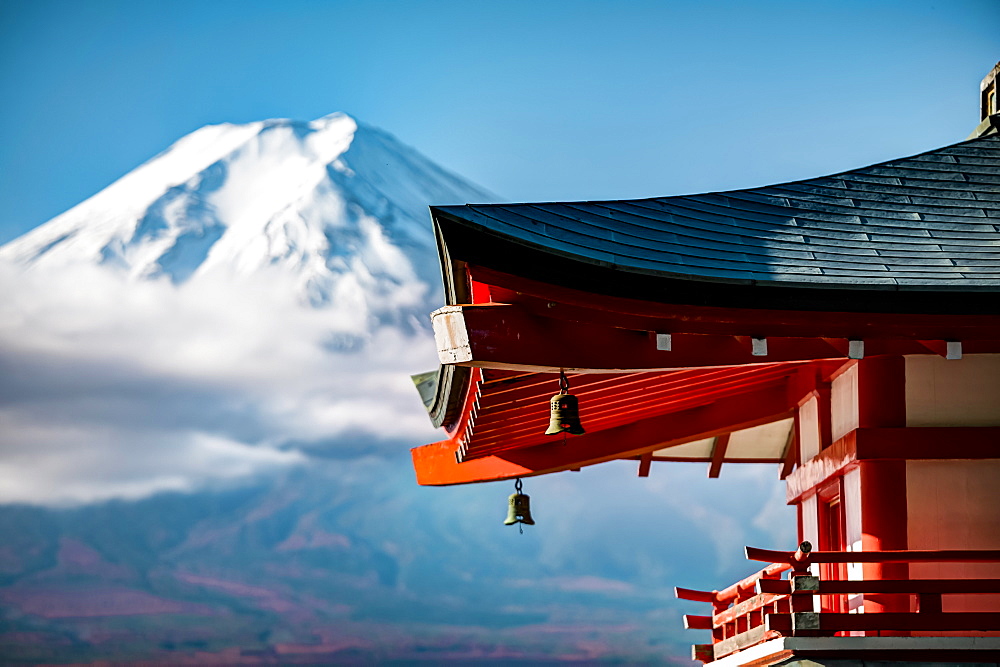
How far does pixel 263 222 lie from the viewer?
85500mm

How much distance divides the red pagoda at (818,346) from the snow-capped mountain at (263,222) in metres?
65.4

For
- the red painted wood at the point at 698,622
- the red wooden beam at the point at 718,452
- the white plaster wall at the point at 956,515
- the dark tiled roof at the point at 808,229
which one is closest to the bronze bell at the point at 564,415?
the dark tiled roof at the point at 808,229

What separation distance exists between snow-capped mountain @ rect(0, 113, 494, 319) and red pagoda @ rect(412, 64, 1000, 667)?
65.4 meters

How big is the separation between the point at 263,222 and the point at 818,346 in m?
79.5

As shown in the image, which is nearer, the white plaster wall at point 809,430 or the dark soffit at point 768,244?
the dark soffit at point 768,244

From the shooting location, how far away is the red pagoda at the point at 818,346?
25.0 feet

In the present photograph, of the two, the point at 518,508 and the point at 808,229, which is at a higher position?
the point at 808,229

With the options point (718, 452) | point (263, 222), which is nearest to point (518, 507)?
point (718, 452)

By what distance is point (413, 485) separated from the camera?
75.5 meters

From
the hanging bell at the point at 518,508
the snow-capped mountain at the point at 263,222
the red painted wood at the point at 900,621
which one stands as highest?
the snow-capped mountain at the point at 263,222

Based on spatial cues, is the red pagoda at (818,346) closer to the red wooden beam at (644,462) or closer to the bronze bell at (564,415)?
the bronze bell at (564,415)

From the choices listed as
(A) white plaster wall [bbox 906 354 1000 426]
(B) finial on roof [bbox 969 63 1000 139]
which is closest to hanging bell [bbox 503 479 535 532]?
(A) white plaster wall [bbox 906 354 1000 426]

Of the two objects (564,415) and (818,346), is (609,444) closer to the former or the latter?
(818,346)

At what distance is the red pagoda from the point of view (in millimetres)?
7613
